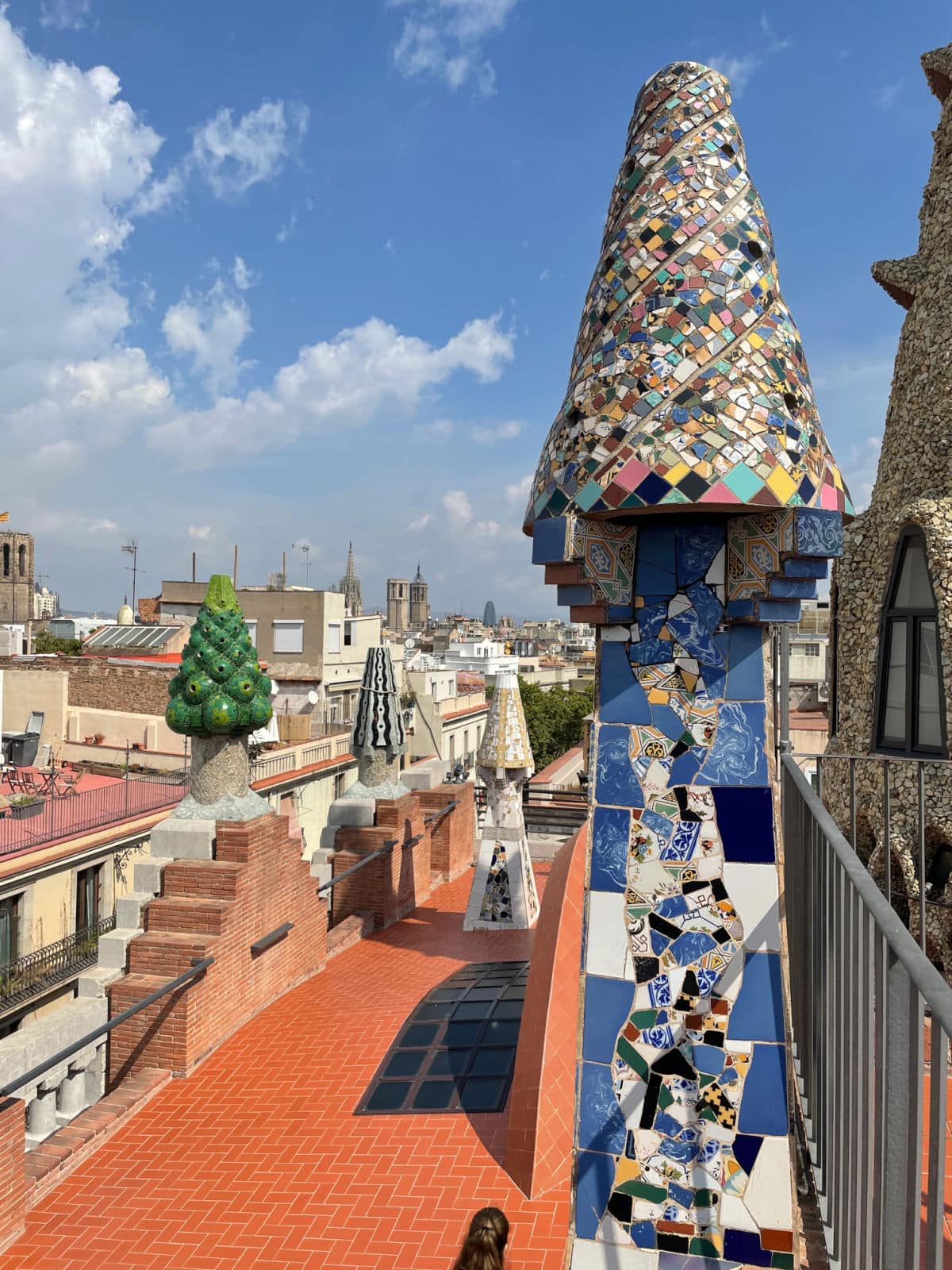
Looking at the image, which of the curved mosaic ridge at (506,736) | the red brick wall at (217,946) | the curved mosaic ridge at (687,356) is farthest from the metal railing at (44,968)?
the curved mosaic ridge at (687,356)

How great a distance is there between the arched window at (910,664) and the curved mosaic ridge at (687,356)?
482 cm

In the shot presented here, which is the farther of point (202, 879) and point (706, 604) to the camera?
point (202, 879)

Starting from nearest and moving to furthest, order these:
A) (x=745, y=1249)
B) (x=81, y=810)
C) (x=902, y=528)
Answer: (x=745, y=1249) < (x=902, y=528) < (x=81, y=810)

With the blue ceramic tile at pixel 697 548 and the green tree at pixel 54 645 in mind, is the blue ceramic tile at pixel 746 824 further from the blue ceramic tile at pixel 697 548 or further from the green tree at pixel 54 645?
the green tree at pixel 54 645

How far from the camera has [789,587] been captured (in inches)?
133

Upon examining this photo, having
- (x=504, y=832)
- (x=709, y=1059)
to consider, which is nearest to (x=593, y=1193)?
(x=709, y=1059)

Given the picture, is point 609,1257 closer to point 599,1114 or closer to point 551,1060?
point 599,1114

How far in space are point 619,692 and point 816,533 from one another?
3.10 ft

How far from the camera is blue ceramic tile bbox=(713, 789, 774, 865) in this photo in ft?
11.2

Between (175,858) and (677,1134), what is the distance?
6169 mm

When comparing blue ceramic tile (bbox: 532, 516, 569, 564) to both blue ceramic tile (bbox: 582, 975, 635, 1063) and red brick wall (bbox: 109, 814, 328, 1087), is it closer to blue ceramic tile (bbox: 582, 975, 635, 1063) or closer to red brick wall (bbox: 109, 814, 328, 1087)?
blue ceramic tile (bbox: 582, 975, 635, 1063)

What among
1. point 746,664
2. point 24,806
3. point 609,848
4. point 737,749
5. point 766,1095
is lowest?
point 24,806

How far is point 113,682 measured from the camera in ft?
95.7

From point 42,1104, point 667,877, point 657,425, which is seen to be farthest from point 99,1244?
point 657,425
